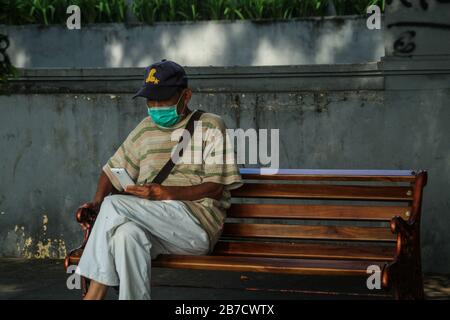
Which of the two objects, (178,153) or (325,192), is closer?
(178,153)

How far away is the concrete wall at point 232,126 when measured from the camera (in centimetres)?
755

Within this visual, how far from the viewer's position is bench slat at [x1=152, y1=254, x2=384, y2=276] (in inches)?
214

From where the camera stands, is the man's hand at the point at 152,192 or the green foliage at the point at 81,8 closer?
the man's hand at the point at 152,192

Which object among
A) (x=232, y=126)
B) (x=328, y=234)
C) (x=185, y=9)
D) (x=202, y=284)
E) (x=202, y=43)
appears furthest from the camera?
(x=185, y=9)

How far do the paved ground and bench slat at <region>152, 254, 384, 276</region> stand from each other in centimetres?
105

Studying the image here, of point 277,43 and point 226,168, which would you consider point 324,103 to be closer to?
point 226,168

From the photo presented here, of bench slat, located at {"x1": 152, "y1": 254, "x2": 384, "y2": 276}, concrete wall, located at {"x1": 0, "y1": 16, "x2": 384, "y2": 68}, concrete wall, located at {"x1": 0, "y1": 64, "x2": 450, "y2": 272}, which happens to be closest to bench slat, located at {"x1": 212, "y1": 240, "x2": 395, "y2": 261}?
bench slat, located at {"x1": 152, "y1": 254, "x2": 384, "y2": 276}

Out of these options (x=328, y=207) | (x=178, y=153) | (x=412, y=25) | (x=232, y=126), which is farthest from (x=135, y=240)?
(x=412, y=25)

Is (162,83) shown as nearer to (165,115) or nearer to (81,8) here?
(165,115)

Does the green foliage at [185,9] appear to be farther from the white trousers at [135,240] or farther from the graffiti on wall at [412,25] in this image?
the white trousers at [135,240]

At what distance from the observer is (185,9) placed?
11938 millimetres

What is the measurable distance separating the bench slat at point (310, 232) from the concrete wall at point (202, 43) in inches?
196

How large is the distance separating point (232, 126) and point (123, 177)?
201 centimetres

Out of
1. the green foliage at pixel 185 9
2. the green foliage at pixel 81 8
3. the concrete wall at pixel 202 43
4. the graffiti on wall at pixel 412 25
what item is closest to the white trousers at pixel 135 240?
the graffiti on wall at pixel 412 25
